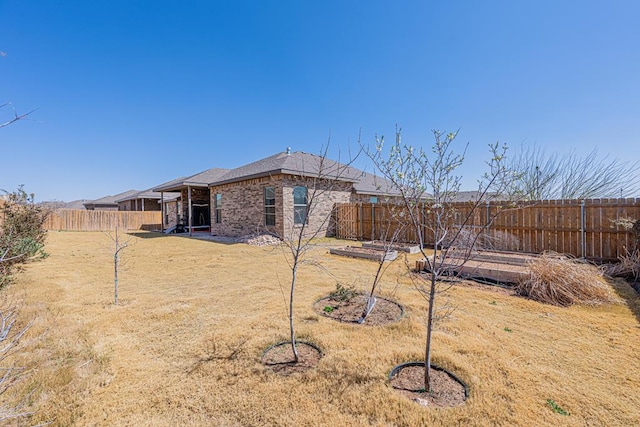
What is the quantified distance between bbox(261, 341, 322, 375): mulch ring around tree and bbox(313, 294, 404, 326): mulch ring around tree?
0.88m

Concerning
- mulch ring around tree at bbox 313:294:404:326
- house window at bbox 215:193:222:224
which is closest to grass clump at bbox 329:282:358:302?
mulch ring around tree at bbox 313:294:404:326

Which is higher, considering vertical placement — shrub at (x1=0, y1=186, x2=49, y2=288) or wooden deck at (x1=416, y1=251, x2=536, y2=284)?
shrub at (x1=0, y1=186, x2=49, y2=288)

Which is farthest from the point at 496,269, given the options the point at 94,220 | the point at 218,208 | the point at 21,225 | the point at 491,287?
the point at 94,220

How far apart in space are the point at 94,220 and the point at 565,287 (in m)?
29.1

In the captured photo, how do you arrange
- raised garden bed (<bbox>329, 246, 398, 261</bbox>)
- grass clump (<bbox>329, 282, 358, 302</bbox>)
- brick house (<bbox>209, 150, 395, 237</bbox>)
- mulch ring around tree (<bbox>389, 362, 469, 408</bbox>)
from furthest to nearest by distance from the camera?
brick house (<bbox>209, 150, 395, 237</bbox>) → raised garden bed (<bbox>329, 246, 398, 261</bbox>) → grass clump (<bbox>329, 282, 358, 302</bbox>) → mulch ring around tree (<bbox>389, 362, 469, 408</bbox>)

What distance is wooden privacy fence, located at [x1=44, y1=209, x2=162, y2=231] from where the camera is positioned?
21.2 metres

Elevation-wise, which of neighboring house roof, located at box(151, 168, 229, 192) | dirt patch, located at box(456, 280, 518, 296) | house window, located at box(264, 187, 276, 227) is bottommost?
dirt patch, located at box(456, 280, 518, 296)

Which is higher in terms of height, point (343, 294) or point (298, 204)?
point (298, 204)

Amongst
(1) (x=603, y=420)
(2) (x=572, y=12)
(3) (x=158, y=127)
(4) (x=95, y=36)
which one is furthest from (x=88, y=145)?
(2) (x=572, y=12)

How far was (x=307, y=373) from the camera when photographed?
2473 millimetres

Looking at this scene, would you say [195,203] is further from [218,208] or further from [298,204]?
[298,204]

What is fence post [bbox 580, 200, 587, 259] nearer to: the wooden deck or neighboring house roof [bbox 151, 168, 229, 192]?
the wooden deck

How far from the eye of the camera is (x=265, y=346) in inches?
117

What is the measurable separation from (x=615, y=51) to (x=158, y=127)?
1981 centimetres
